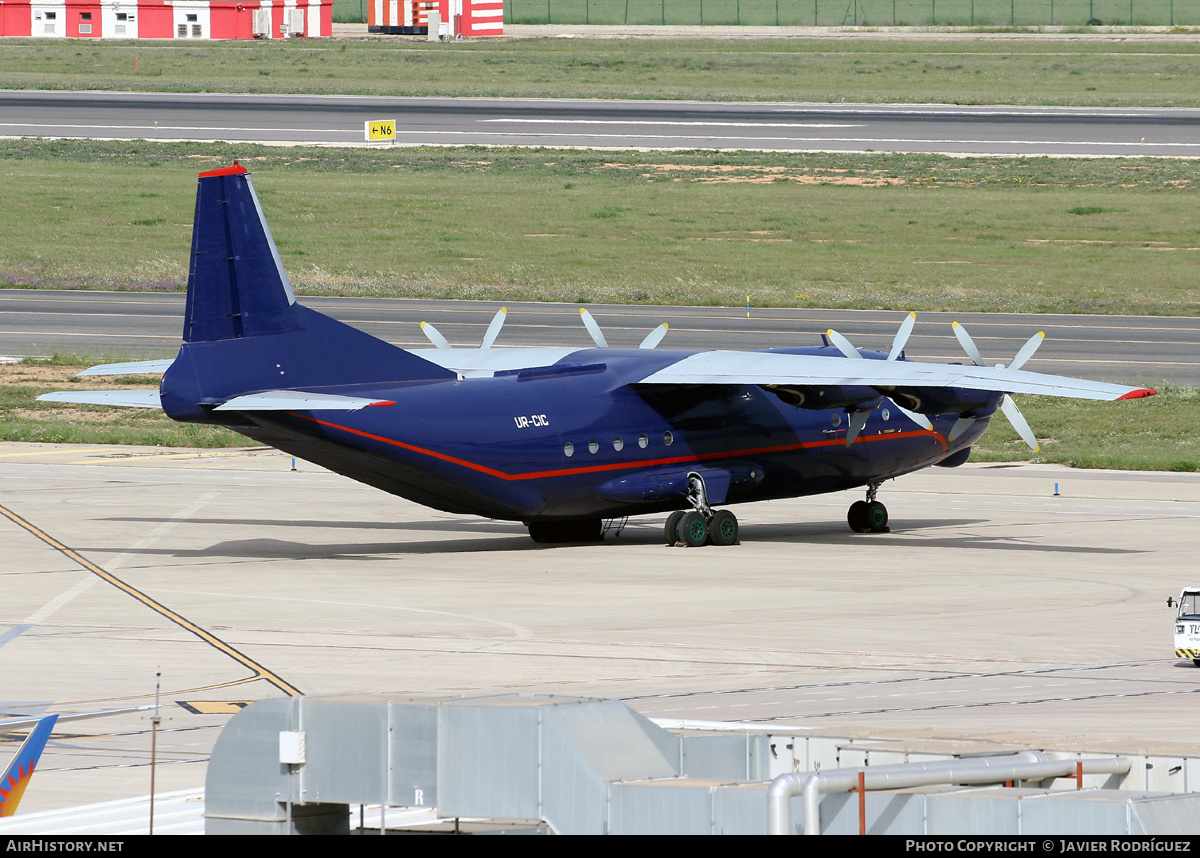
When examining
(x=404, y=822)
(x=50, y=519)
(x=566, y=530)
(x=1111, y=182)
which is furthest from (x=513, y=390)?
(x=1111, y=182)

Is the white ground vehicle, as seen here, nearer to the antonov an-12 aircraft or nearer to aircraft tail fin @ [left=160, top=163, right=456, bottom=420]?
the antonov an-12 aircraft

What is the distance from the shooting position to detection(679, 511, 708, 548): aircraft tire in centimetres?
3578

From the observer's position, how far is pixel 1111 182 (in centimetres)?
10631

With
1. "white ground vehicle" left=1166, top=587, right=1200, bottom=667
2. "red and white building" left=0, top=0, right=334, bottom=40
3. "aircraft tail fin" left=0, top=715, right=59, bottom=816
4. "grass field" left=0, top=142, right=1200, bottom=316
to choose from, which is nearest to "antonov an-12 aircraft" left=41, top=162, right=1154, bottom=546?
"white ground vehicle" left=1166, top=587, right=1200, bottom=667

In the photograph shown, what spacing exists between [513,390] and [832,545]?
7.31m

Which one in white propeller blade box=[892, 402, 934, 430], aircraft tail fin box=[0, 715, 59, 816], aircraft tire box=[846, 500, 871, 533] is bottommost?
aircraft tire box=[846, 500, 871, 533]

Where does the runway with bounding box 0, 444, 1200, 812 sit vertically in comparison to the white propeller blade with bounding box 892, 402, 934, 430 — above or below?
below

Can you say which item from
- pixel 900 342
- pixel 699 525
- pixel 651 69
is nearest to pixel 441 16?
pixel 651 69

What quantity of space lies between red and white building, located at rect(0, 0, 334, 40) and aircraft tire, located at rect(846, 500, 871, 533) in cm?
15173

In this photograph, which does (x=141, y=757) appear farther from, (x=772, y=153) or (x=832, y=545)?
(x=772, y=153)

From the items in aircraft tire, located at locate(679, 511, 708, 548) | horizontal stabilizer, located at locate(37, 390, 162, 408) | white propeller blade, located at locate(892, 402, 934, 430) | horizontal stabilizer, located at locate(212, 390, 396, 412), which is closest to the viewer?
horizontal stabilizer, located at locate(212, 390, 396, 412)

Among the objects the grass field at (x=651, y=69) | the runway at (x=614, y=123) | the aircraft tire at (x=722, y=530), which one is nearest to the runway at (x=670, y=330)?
the aircraft tire at (x=722, y=530)

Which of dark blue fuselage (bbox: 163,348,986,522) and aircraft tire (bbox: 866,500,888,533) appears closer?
dark blue fuselage (bbox: 163,348,986,522)

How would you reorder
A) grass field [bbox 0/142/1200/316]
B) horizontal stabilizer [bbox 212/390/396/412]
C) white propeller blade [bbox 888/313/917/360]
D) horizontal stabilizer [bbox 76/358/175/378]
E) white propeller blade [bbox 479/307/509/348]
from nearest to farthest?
horizontal stabilizer [bbox 212/390/396/412], horizontal stabilizer [bbox 76/358/175/378], white propeller blade [bbox 888/313/917/360], white propeller blade [bbox 479/307/509/348], grass field [bbox 0/142/1200/316]
